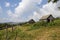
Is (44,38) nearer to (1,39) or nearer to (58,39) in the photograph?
(58,39)

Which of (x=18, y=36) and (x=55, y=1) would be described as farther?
(x=55, y=1)

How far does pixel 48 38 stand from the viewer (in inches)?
961

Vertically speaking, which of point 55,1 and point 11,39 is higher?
point 55,1

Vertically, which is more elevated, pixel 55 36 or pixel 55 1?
pixel 55 1

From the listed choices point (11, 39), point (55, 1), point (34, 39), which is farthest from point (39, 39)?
point (55, 1)

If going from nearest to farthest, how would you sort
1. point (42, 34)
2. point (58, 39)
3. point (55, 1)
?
point (58, 39) < point (42, 34) < point (55, 1)

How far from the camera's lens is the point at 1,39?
25422mm

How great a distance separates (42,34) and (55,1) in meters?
6.95

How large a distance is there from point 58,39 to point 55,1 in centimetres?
949

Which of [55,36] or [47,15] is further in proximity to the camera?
[47,15]

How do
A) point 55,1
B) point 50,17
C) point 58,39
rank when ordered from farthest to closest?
point 50,17, point 55,1, point 58,39

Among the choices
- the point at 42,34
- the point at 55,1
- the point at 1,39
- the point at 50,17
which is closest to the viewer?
the point at 1,39

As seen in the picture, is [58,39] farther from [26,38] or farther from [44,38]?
[26,38]

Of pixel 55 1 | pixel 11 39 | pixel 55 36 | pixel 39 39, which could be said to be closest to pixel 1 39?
pixel 11 39
